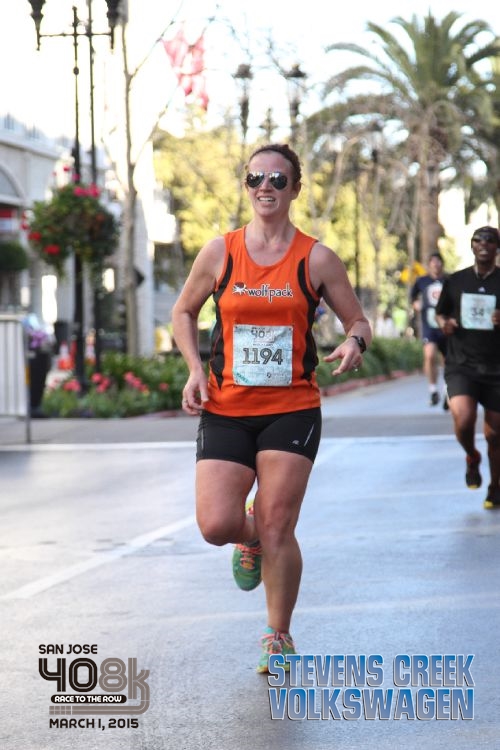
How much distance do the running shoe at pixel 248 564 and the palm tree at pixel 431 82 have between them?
3606 cm

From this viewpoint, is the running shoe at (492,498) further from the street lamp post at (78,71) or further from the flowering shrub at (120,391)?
the street lamp post at (78,71)

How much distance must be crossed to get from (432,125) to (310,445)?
3822 cm

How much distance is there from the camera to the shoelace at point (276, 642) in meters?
6.26

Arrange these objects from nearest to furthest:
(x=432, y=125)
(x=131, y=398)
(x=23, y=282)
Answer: (x=131, y=398), (x=432, y=125), (x=23, y=282)

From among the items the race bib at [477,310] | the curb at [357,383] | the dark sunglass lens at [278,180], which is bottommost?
the curb at [357,383]

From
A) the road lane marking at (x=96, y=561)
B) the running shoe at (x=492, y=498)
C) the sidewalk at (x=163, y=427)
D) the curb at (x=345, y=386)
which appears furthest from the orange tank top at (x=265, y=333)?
the curb at (x=345, y=386)

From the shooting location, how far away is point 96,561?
9469 mm

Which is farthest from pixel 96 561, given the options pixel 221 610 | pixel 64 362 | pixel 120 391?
pixel 64 362

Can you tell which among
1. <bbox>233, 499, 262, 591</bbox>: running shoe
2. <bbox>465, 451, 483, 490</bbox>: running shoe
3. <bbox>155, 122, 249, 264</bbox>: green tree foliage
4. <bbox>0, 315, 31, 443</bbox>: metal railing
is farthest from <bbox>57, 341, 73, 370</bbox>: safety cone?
<bbox>233, 499, 262, 591</bbox>: running shoe

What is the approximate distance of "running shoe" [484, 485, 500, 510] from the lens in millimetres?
11547

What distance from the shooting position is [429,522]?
35.6 feet

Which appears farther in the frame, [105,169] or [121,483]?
[105,169]

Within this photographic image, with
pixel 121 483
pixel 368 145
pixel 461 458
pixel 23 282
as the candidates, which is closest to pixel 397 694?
pixel 121 483

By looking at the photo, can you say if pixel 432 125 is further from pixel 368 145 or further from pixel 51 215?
pixel 51 215
